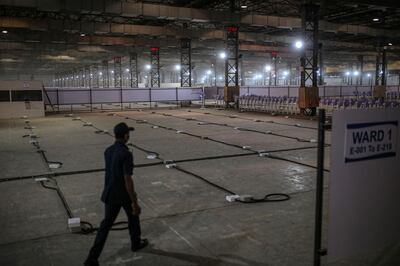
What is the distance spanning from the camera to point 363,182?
3.68 metres

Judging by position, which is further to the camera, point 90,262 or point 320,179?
point 90,262

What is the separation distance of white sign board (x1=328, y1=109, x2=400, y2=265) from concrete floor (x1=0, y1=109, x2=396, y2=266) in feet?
3.46

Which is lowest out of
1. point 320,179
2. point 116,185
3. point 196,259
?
point 196,259

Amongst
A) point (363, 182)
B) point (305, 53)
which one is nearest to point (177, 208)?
point (363, 182)

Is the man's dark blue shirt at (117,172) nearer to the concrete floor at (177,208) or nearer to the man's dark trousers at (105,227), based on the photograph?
the man's dark trousers at (105,227)

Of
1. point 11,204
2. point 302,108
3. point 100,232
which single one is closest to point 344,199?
point 100,232

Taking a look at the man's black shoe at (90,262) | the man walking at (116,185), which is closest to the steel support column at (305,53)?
the man walking at (116,185)

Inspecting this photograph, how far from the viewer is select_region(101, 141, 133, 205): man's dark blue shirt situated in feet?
14.6

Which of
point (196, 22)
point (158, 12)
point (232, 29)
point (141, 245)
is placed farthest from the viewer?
point (232, 29)

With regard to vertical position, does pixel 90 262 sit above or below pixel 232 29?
below

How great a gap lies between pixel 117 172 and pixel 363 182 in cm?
265

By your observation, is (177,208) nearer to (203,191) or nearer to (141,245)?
(203,191)

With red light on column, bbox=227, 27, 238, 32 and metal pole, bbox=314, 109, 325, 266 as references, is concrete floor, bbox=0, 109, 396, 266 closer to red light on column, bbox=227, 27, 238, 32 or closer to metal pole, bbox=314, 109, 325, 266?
metal pole, bbox=314, 109, 325, 266

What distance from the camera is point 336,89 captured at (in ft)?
124
